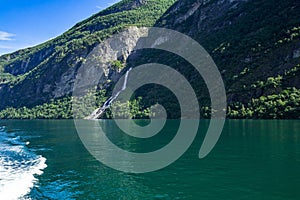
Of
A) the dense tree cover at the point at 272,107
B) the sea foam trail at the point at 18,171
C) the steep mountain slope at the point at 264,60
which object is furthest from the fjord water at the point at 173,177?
the steep mountain slope at the point at 264,60

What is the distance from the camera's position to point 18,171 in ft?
124

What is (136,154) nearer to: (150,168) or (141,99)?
(150,168)

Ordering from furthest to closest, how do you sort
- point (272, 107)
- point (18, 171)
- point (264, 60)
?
1. point (264, 60)
2. point (272, 107)
3. point (18, 171)

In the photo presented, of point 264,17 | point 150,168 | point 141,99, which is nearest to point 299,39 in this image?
point 264,17

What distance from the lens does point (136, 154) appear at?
48.8 meters

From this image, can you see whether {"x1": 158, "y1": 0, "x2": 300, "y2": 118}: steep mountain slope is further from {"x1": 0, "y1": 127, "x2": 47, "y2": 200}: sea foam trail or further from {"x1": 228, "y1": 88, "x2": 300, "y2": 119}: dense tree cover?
{"x1": 0, "y1": 127, "x2": 47, "y2": 200}: sea foam trail

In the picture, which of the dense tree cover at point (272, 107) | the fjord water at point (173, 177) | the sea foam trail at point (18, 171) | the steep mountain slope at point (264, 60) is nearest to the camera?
the fjord water at point (173, 177)

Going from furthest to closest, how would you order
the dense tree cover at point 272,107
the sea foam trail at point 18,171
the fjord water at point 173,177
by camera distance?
the dense tree cover at point 272,107
the sea foam trail at point 18,171
the fjord water at point 173,177

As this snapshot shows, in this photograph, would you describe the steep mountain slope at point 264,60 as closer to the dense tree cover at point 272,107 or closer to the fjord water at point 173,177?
the dense tree cover at point 272,107

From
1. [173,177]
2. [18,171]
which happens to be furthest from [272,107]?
[18,171]

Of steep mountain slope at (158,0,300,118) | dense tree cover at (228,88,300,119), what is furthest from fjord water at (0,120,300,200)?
steep mountain slope at (158,0,300,118)

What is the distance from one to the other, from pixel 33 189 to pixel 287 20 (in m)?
174

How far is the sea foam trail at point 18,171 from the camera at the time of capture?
95.1 feet

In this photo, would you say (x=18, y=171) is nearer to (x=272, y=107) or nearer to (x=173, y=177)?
(x=173, y=177)
